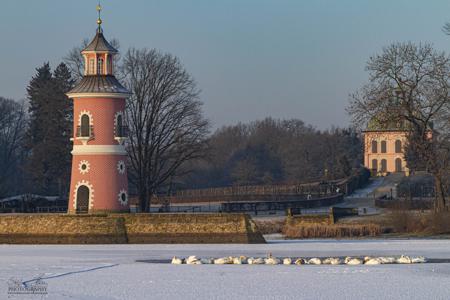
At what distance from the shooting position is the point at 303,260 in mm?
40594

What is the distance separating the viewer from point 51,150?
256ft

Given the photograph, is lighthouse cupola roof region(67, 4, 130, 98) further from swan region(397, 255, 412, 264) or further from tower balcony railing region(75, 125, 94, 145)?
swan region(397, 255, 412, 264)

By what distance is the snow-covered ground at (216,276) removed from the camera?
31.0 meters

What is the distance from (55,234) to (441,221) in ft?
60.0

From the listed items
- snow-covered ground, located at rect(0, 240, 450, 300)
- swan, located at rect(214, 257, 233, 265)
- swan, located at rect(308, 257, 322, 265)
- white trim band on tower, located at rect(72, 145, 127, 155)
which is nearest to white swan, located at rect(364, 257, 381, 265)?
snow-covered ground, located at rect(0, 240, 450, 300)

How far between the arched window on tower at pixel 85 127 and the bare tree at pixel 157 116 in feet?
47.0

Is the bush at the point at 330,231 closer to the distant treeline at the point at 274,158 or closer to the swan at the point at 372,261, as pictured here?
the swan at the point at 372,261

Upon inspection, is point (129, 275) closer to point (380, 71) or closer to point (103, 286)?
point (103, 286)

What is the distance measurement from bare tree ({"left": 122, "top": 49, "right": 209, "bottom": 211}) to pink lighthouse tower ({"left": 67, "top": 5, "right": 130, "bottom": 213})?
13971 mm

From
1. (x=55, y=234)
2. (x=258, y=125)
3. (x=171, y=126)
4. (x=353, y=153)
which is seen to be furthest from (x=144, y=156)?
(x=258, y=125)

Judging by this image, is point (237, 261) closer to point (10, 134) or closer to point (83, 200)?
point (83, 200)

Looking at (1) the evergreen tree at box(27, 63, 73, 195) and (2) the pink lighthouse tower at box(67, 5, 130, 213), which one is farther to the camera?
(1) the evergreen tree at box(27, 63, 73, 195)

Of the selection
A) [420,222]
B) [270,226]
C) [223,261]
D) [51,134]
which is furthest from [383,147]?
[223,261]

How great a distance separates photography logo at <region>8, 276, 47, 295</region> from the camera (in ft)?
101
